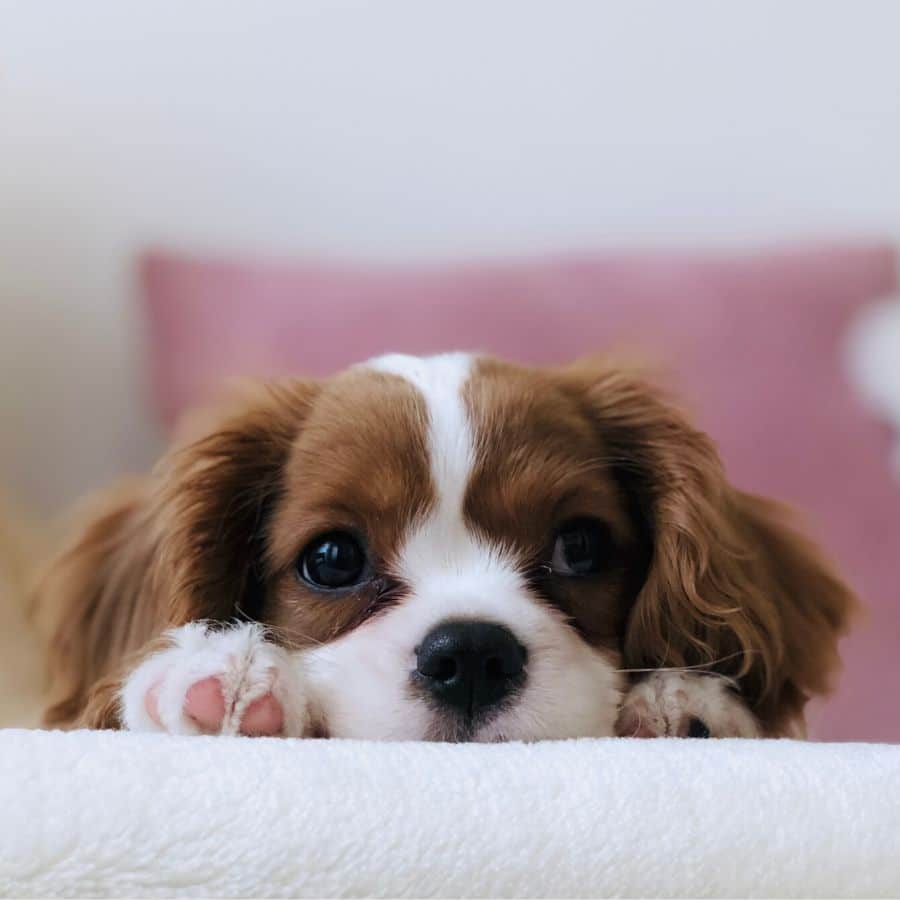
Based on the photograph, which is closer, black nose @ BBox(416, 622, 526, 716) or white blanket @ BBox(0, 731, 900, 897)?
white blanket @ BBox(0, 731, 900, 897)

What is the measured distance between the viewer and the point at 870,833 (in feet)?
2.52

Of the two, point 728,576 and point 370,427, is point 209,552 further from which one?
point 728,576

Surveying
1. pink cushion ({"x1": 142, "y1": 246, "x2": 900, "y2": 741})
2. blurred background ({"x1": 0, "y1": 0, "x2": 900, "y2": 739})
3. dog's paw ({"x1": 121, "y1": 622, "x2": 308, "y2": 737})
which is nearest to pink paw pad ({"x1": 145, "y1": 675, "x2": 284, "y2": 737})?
dog's paw ({"x1": 121, "y1": 622, "x2": 308, "y2": 737})

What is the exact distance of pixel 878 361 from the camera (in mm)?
2086

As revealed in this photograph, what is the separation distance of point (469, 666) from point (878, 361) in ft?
4.27

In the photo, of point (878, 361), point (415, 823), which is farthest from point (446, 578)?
point (878, 361)

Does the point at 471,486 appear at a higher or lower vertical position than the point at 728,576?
higher

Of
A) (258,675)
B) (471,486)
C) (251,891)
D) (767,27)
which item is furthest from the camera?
(767,27)

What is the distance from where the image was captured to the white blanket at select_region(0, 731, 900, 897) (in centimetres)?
71

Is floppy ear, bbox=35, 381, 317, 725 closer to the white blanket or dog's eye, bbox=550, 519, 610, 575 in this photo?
dog's eye, bbox=550, 519, 610, 575

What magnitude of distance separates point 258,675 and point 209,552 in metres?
0.31

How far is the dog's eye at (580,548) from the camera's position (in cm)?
129

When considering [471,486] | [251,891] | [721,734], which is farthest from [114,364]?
[251,891]

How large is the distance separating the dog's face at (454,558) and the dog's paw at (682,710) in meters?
0.03
